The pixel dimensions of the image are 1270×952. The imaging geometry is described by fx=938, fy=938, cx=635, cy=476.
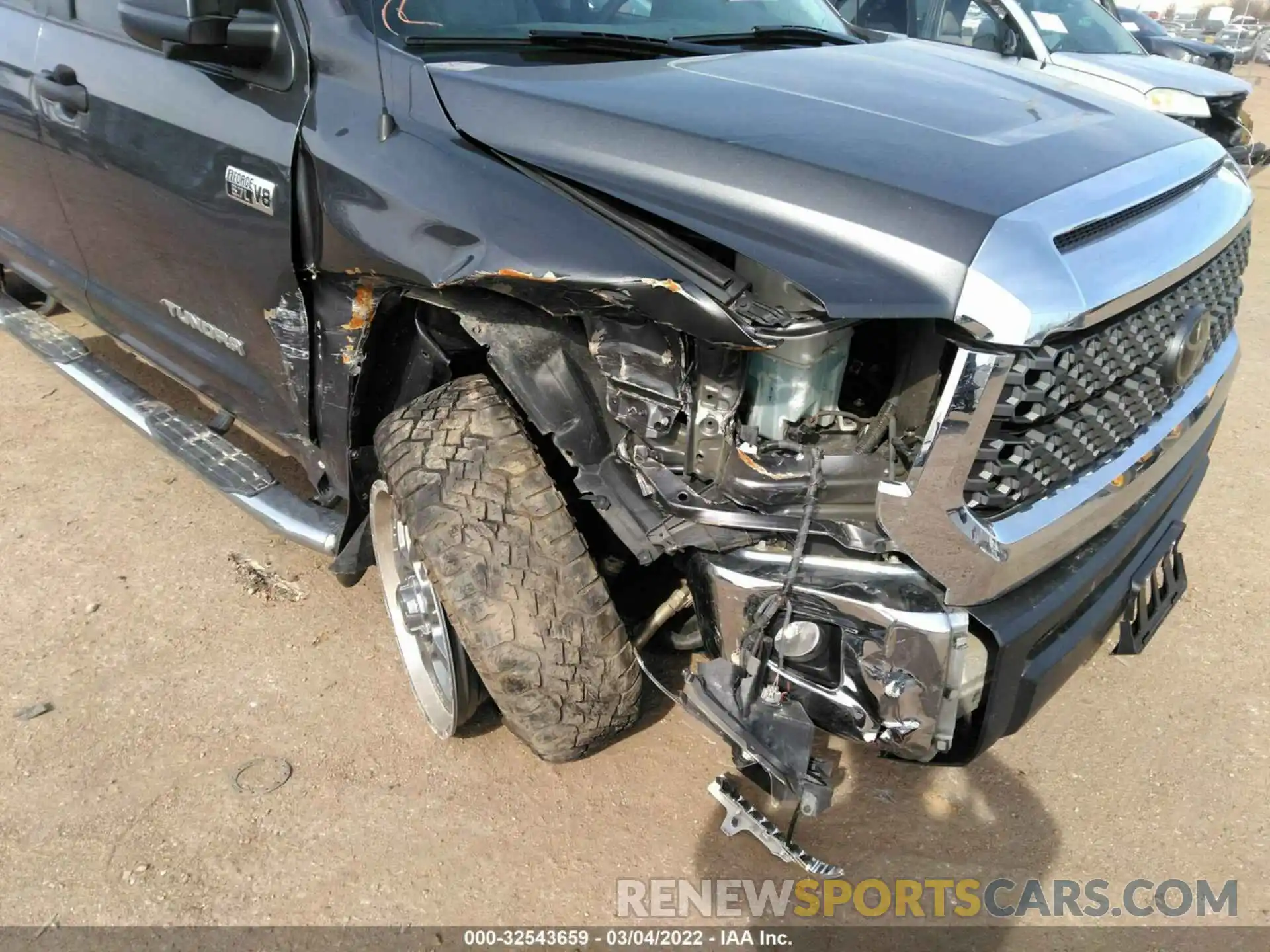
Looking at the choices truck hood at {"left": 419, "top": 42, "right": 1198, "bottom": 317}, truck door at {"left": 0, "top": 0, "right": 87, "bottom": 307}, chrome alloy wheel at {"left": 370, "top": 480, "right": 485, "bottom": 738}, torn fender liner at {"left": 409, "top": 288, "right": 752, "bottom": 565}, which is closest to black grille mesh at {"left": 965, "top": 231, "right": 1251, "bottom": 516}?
truck hood at {"left": 419, "top": 42, "right": 1198, "bottom": 317}

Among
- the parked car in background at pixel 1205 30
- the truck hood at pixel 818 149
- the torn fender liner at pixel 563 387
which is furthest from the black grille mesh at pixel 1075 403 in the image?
the parked car in background at pixel 1205 30

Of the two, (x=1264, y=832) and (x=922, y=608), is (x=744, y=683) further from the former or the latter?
(x=1264, y=832)

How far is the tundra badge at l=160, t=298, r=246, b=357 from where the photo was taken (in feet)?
9.23

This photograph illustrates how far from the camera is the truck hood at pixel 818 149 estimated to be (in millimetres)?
1637

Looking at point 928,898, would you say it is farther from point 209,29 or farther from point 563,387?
point 209,29

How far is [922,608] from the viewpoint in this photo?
177 centimetres

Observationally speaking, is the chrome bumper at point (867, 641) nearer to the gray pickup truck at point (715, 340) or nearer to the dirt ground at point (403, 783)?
the gray pickup truck at point (715, 340)

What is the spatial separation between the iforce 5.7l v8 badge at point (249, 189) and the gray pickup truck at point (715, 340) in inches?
0.4

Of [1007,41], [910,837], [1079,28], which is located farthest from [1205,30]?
[910,837]

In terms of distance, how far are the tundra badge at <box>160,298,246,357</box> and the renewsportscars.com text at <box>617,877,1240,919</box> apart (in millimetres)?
1875

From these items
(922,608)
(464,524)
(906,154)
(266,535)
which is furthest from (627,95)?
(266,535)

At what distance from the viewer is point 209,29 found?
2250 mm

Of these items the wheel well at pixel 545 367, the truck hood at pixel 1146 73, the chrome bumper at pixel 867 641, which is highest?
the truck hood at pixel 1146 73

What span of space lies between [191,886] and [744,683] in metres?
1.41
